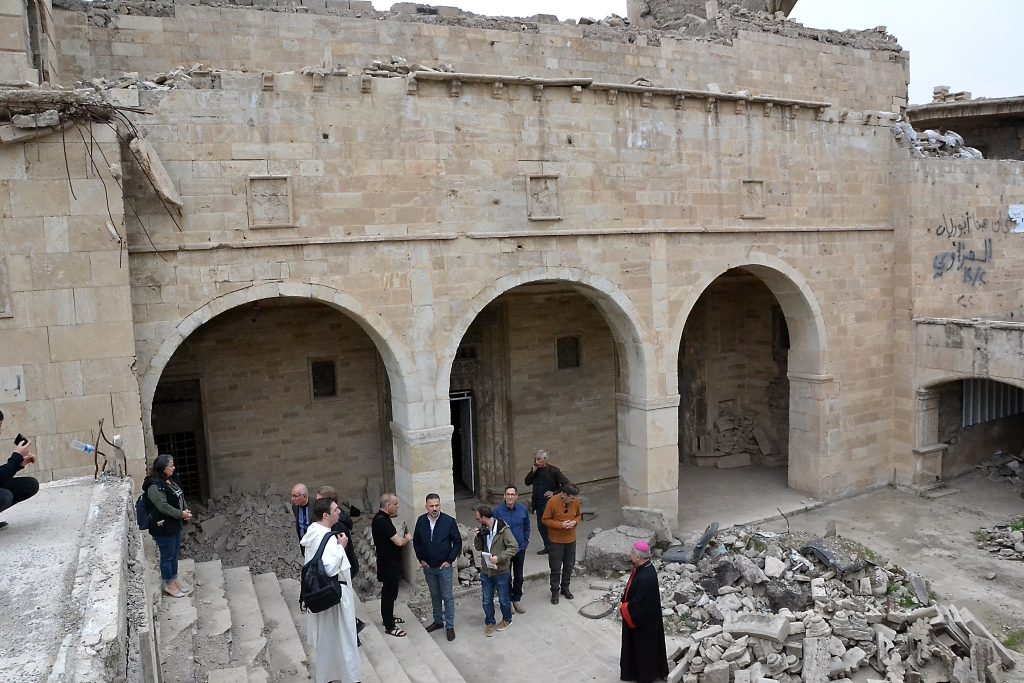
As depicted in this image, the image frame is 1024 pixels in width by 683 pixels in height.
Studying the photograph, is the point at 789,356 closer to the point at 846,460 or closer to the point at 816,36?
the point at 846,460

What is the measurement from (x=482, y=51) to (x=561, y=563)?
29.6ft

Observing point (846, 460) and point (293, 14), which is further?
point (846, 460)

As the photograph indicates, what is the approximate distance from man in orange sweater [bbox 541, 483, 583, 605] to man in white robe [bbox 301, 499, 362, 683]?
3.78m

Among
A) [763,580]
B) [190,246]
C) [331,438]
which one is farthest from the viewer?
[331,438]

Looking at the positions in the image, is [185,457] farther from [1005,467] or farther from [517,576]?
[1005,467]

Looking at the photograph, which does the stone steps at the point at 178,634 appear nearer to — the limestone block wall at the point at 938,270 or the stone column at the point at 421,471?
the stone column at the point at 421,471

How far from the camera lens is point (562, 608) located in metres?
10.0

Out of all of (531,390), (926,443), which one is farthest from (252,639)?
(926,443)

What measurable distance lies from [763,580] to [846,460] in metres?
5.35

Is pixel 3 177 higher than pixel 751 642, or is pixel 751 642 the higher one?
pixel 3 177

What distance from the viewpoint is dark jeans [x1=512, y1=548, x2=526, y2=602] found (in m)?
9.42

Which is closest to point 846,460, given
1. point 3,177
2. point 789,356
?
point 789,356

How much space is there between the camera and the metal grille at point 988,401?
49.9 ft

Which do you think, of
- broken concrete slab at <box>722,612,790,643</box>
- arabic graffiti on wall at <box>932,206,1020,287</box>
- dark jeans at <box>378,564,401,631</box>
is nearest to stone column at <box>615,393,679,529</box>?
broken concrete slab at <box>722,612,790,643</box>
